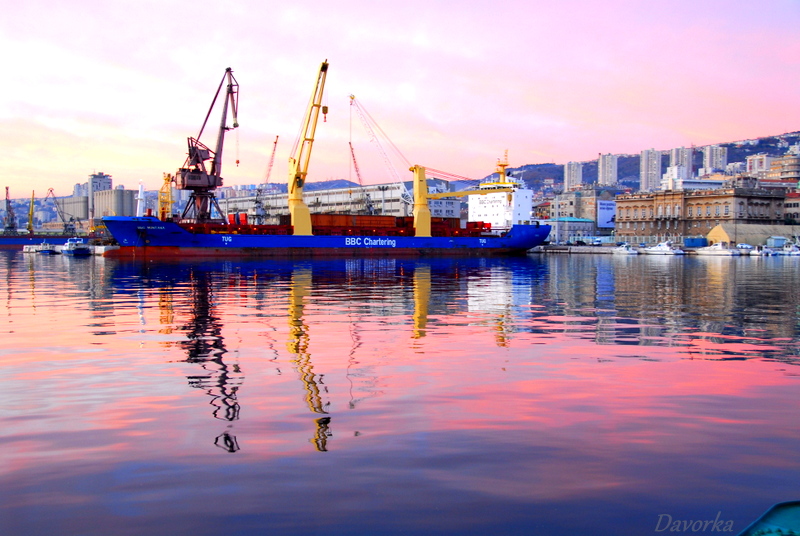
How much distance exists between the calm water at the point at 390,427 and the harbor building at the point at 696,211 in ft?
450

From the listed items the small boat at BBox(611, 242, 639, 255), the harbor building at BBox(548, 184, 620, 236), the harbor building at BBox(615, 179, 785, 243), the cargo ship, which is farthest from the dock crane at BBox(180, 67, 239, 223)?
the harbor building at BBox(548, 184, 620, 236)

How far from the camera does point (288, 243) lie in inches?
2975

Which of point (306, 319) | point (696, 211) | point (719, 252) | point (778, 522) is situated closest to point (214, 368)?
point (306, 319)

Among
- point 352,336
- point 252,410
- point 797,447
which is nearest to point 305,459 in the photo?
point 252,410

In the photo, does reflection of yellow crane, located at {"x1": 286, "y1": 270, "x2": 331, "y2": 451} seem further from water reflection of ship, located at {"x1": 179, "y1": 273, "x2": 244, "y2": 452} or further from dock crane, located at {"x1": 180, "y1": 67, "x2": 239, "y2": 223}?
dock crane, located at {"x1": 180, "y1": 67, "x2": 239, "y2": 223}

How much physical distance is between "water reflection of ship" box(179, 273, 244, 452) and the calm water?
0.18 feet

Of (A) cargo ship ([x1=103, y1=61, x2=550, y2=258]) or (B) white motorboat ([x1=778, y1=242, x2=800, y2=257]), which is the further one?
(B) white motorboat ([x1=778, y1=242, x2=800, y2=257])

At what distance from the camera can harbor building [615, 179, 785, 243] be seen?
140 meters

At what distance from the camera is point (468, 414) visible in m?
8.36

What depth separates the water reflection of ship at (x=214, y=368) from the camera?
8.32m

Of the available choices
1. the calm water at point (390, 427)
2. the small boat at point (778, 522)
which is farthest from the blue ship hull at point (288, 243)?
the small boat at point (778, 522)

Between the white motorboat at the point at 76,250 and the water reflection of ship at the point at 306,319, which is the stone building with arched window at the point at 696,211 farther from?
the water reflection of ship at the point at 306,319

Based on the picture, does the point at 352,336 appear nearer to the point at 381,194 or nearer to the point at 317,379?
the point at 317,379

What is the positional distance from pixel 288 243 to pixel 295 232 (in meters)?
2.68
